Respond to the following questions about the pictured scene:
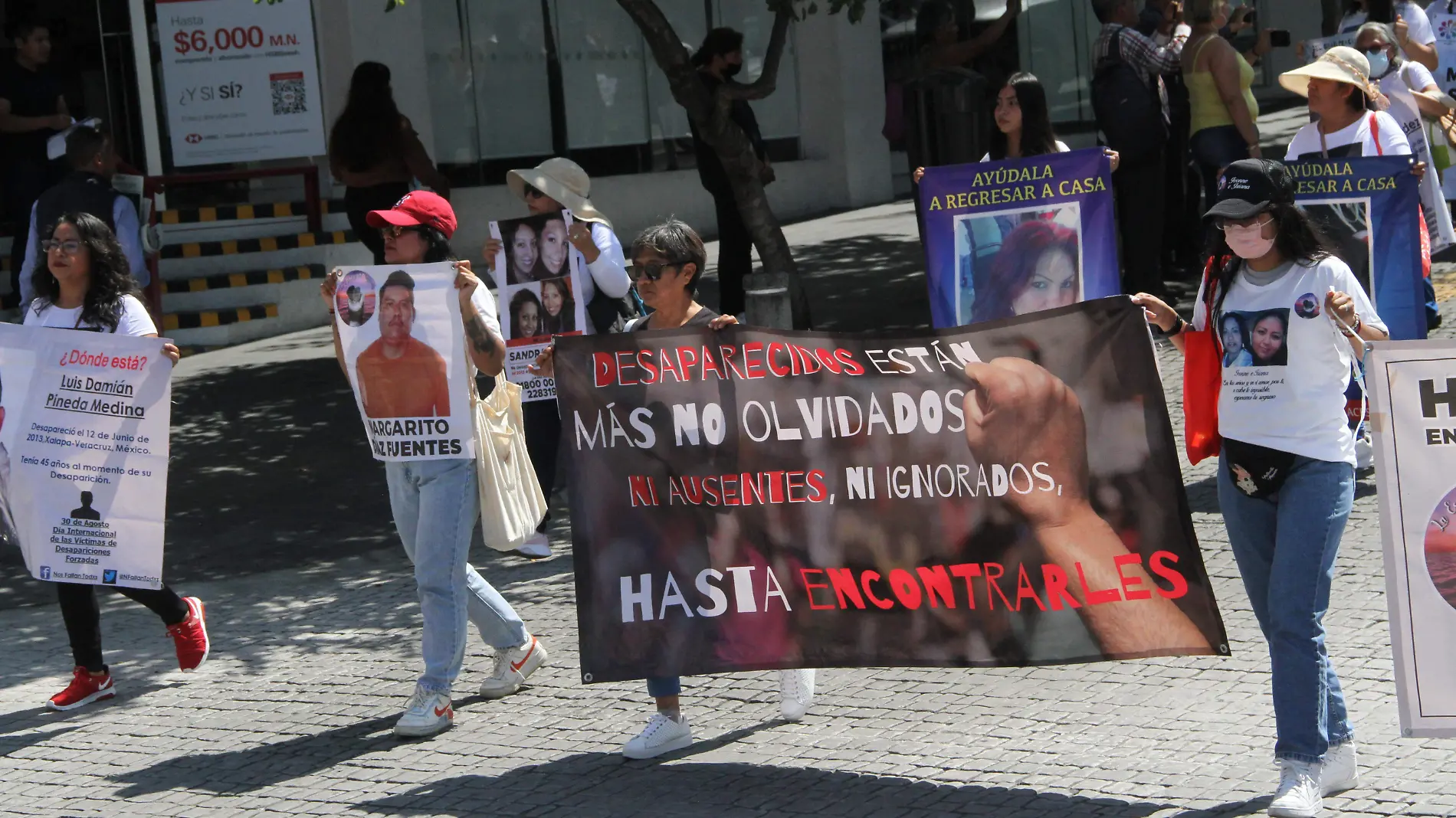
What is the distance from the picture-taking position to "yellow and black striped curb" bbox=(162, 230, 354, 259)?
53.1 ft

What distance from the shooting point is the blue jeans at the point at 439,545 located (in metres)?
6.40

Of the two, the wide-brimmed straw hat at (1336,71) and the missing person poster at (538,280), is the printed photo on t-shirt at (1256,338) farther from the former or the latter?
the missing person poster at (538,280)

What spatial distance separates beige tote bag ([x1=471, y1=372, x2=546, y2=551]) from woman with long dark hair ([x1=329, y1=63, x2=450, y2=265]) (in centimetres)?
576

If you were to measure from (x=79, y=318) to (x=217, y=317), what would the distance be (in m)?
8.85

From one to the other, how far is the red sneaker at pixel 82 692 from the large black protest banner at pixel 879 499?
7.59 ft

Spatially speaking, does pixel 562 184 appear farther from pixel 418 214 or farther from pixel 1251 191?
pixel 1251 191

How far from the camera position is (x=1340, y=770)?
513cm

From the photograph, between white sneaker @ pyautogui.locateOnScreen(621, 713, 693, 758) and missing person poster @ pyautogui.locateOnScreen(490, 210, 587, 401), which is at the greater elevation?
missing person poster @ pyautogui.locateOnScreen(490, 210, 587, 401)

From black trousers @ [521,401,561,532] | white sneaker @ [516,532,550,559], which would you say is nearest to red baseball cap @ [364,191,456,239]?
black trousers @ [521,401,561,532]

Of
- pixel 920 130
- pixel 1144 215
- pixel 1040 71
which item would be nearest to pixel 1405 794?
pixel 1144 215

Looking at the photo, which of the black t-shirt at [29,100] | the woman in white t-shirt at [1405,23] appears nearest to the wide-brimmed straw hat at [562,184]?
the woman in white t-shirt at [1405,23]

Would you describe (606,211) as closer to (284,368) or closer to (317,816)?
(284,368)

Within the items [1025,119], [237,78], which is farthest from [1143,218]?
[237,78]

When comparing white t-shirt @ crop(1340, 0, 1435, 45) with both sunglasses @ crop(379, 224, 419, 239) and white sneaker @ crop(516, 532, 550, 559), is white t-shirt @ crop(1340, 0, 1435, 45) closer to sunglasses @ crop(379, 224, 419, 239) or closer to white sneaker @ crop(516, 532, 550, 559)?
white sneaker @ crop(516, 532, 550, 559)
